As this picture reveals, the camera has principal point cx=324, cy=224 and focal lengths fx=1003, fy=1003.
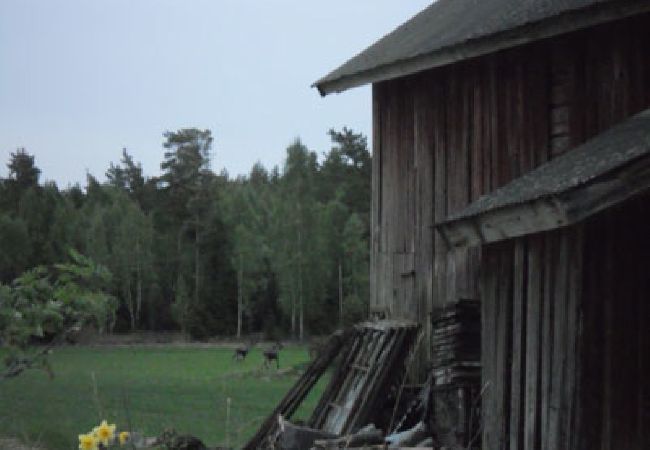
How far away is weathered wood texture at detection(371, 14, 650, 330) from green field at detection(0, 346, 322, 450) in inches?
105

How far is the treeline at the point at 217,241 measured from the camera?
7044 centimetres

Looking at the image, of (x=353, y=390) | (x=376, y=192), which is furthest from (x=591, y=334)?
(x=376, y=192)

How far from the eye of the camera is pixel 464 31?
10.9 meters

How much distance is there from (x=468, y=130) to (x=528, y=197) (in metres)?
4.76

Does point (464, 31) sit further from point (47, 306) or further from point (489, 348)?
point (47, 306)

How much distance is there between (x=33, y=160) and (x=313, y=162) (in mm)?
27502

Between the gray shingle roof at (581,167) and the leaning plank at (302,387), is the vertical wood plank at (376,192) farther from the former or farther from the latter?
the gray shingle roof at (581,167)

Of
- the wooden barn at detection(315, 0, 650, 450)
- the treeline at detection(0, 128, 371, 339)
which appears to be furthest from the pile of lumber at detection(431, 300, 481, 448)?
the treeline at detection(0, 128, 371, 339)

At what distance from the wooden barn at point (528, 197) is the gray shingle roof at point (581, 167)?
2 centimetres

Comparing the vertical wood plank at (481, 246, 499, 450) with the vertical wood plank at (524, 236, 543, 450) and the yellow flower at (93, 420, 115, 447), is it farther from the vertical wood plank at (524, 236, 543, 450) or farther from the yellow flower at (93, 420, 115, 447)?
the yellow flower at (93, 420, 115, 447)

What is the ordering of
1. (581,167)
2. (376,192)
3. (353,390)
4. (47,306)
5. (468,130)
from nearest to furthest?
(581,167) → (47,306) → (468,130) → (353,390) → (376,192)

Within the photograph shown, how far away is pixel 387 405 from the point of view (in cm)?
1211

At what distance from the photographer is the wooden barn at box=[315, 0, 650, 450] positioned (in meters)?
6.89

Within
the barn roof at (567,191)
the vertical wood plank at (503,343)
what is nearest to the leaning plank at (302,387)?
the vertical wood plank at (503,343)
